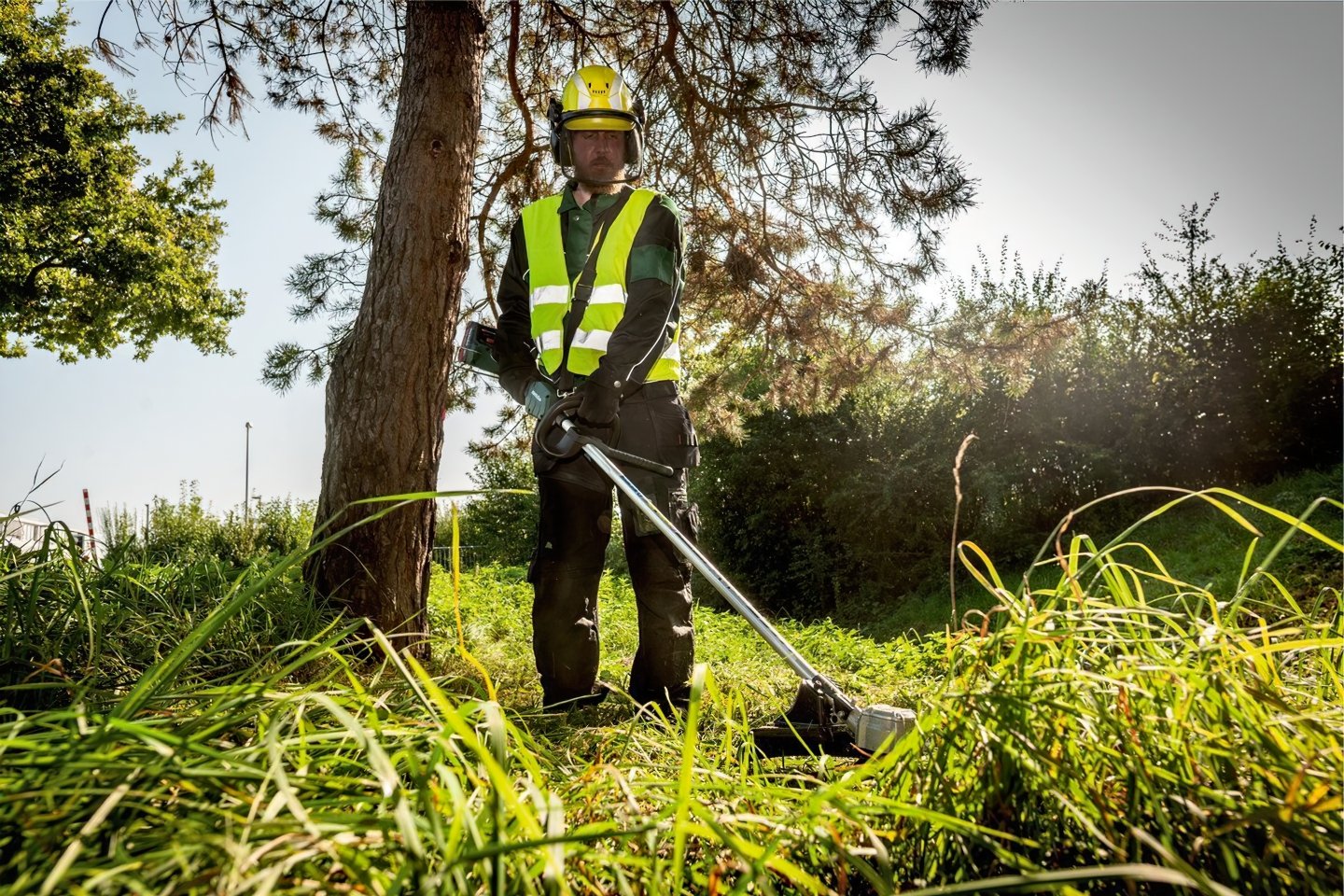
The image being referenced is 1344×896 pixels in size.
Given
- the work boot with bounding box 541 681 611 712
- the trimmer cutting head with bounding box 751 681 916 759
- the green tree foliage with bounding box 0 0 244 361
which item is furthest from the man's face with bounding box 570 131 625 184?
the green tree foliage with bounding box 0 0 244 361

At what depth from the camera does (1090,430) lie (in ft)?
39.3

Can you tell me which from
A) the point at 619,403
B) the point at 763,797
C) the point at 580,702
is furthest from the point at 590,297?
the point at 763,797

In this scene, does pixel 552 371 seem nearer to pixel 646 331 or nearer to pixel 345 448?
pixel 646 331

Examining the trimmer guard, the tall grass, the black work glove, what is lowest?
the trimmer guard

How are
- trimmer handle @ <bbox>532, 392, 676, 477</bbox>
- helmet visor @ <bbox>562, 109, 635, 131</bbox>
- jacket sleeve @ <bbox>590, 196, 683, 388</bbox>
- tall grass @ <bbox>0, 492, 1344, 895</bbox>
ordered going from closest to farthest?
tall grass @ <bbox>0, 492, 1344, 895</bbox>
trimmer handle @ <bbox>532, 392, 676, 477</bbox>
jacket sleeve @ <bbox>590, 196, 683, 388</bbox>
helmet visor @ <bbox>562, 109, 635, 131</bbox>

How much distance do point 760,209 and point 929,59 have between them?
60.8 inches

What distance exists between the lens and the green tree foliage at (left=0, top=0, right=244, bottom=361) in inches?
586

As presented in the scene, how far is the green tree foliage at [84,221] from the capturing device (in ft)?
48.8

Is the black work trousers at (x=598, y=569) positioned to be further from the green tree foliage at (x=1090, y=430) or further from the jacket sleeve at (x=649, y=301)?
the green tree foliage at (x=1090, y=430)

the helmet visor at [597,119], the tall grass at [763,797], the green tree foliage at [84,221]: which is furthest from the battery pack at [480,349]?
the green tree foliage at [84,221]

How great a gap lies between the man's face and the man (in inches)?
3.2

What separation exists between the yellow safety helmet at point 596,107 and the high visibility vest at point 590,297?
0.91 ft

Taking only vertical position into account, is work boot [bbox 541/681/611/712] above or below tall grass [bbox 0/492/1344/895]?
below

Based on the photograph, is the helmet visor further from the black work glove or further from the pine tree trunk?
the black work glove
